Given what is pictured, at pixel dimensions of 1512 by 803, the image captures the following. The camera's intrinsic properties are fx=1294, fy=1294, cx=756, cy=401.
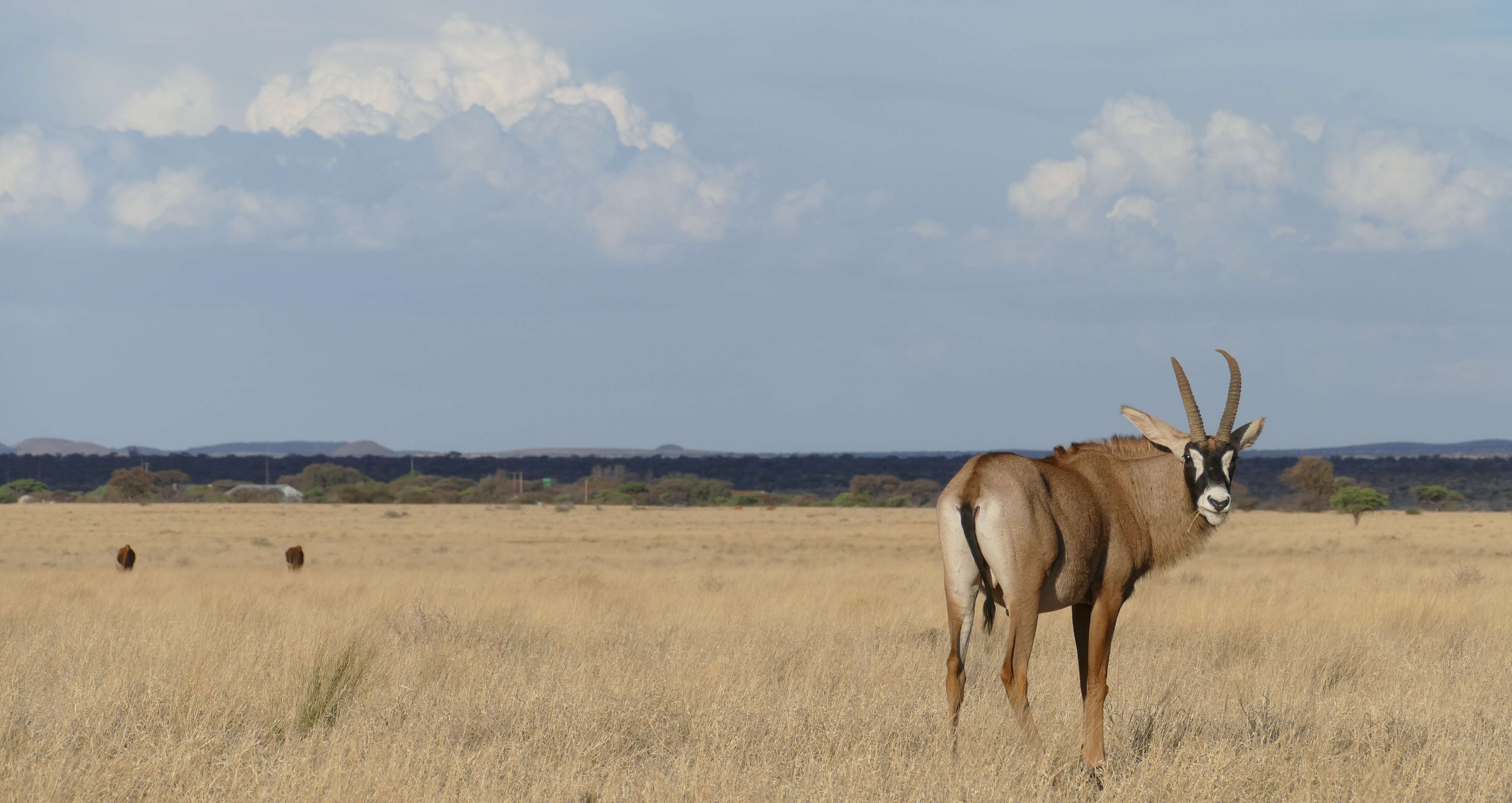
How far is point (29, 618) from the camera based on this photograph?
12.7 metres

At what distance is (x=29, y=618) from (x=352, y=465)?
178 m

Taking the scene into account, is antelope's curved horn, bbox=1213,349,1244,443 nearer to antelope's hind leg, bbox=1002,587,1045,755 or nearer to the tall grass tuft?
antelope's hind leg, bbox=1002,587,1045,755

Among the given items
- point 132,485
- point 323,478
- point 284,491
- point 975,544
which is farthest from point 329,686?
point 323,478

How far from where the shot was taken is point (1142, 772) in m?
5.86

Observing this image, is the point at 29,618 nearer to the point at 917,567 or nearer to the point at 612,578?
the point at 612,578

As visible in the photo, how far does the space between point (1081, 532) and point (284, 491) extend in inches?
3689

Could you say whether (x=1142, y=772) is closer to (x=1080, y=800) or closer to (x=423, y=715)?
(x=1080, y=800)

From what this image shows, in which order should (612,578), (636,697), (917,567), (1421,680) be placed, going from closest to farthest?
(636,697), (1421,680), (612,578), (917,567)

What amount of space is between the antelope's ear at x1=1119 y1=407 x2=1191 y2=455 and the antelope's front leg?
813 millimetres

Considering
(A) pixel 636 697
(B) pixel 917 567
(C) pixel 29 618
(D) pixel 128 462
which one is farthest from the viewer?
(D) pixel 128 462

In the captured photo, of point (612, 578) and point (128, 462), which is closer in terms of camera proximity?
point (612, 578)

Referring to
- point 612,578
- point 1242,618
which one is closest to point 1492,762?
point 1242,618

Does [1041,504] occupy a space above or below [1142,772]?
above

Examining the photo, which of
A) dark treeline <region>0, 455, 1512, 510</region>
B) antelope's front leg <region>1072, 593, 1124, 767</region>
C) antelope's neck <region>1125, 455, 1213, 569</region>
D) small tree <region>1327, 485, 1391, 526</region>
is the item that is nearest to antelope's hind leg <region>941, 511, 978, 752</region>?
antelope's front leg <region>1072, 593, 1124, 767</region>
